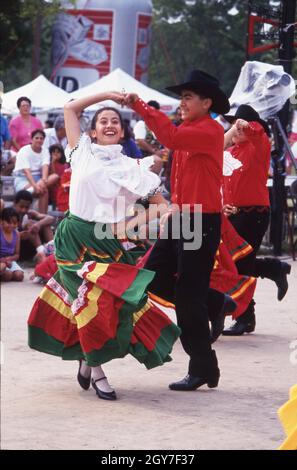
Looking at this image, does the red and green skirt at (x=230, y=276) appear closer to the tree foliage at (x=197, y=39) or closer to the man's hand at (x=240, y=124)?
the man's hand at (x=240, y=124)

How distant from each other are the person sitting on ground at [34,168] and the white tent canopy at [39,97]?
26.0ft

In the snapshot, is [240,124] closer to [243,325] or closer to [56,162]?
[243,325]

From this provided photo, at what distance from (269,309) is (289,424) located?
5.09m

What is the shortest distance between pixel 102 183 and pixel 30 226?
6112mm

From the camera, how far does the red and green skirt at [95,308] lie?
21.3 ft

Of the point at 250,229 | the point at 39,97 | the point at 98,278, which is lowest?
the point at 98,278

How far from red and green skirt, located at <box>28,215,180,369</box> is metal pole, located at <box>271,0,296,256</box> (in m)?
6.75

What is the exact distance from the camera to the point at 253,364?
7.73 metres

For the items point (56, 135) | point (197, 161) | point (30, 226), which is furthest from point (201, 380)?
point (56, 135)

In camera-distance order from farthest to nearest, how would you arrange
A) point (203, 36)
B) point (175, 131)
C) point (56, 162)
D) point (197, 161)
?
point (203, 36), point (56, 162), point (197, 161), point (175, 131)

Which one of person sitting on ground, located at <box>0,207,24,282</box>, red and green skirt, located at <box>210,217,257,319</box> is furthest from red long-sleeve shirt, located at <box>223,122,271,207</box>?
person sitting on ground, located at <box>0,207,24,282</box>

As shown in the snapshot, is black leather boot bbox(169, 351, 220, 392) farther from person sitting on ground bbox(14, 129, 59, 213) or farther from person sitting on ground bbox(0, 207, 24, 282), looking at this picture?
person sitting on ground bbox(14, 129, 59, 213)

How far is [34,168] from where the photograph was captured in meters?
14.5

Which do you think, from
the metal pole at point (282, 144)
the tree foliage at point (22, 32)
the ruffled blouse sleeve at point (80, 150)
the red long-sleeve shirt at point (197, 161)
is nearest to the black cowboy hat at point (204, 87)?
the red long-sleeve shirt at point (197, 161)
